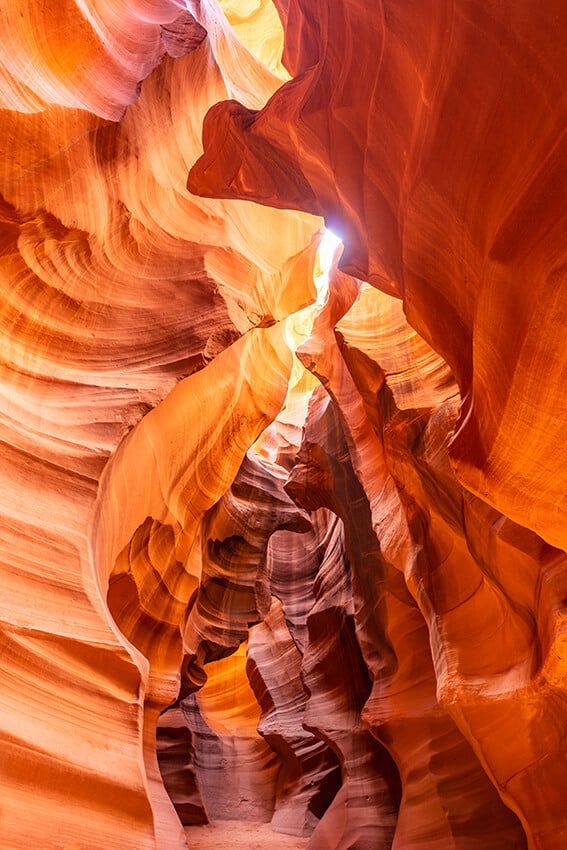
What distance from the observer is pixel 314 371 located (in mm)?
8773

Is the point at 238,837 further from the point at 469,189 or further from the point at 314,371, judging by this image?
the point at 469,189

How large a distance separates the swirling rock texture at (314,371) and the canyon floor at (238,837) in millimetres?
1273

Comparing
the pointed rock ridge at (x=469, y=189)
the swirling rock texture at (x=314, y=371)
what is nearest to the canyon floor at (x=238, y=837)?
the swirling rock texture at (x=314, y=371)

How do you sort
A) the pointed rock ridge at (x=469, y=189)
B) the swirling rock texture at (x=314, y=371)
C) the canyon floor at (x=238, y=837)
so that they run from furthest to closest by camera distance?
1. the canyon floor at (x=238, y=837)
2. the swirling rock texture at (x=314, y=371)
3. the pointed rock ridge at (x=469, y=189)

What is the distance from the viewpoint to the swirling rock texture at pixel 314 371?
2.99 metres

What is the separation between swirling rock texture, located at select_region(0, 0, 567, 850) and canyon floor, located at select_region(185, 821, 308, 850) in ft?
4.18

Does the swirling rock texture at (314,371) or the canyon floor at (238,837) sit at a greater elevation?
the swirling rock texture at (314,371)

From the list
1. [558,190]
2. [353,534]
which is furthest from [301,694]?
[558,190]

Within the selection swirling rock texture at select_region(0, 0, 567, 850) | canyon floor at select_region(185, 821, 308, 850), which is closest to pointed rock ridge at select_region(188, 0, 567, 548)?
swirling rock texture at select_region(0, 0, 567, 850)

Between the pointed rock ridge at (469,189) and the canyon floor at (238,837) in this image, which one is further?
the canyon floor at (238,837)

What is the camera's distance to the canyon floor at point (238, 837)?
9117mm

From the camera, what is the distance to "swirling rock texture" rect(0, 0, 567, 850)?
299 centimetres

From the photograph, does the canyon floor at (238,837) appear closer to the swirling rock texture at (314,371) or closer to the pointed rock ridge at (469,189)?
the swirling rock texture at (314,371)


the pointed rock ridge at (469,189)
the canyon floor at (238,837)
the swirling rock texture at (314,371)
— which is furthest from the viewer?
the canyon floor at (238,837)
